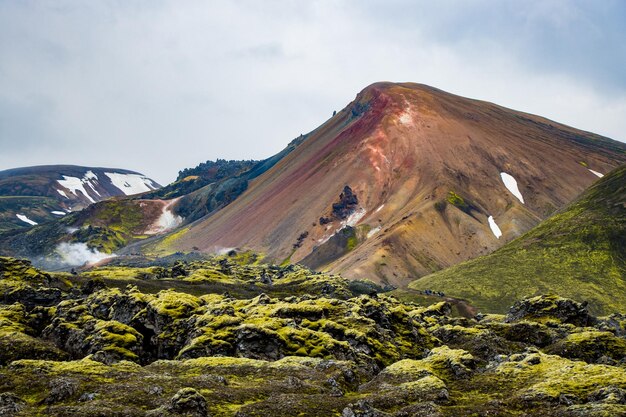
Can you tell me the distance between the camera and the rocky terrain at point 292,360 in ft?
118

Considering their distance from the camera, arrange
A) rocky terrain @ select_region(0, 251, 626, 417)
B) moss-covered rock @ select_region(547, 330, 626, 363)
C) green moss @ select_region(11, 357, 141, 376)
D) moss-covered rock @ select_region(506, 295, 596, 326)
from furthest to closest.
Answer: moss-covered rock @ select_region(506, 295, 596, 326)
moss-covered rock @ select_region(547, 330, 626, 363)
green moss @ select_region(11, 357, 141, 376)
rocky terrain @ select_region(0, 251, 626, 417)

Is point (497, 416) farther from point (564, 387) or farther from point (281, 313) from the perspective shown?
point (281, 313)

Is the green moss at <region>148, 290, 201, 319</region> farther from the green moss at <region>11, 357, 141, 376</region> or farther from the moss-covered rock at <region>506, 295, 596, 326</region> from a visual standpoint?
the moss-covered rock at <region>506, 295, 596, 326</region>

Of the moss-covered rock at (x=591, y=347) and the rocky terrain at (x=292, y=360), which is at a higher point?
the rocky terrain at (x=292, y=360)

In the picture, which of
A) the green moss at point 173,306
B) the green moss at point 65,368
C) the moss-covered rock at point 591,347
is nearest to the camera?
the green moss at point 65,368

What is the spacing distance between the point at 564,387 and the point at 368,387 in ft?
48.1

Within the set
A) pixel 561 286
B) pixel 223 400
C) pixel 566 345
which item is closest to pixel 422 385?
pixel 223 400

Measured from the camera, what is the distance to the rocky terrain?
3597cm

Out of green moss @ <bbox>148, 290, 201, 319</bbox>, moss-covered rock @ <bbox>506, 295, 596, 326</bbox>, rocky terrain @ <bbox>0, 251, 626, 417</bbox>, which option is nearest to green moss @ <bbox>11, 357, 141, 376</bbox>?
rocky terrain @ <bbox>0, 251, 626, 417</bbox>

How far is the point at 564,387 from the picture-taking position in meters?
38.0

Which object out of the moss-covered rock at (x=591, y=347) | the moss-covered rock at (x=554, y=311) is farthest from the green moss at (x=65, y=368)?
the moss-covered rock at (x=554, y=311)

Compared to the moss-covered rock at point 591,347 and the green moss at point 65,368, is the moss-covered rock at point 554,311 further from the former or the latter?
the green moss at point 65,368

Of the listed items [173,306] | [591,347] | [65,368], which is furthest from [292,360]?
[591,347]

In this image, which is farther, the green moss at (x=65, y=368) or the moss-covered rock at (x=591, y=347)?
the moss-covered rock at (x=591, y=347)
